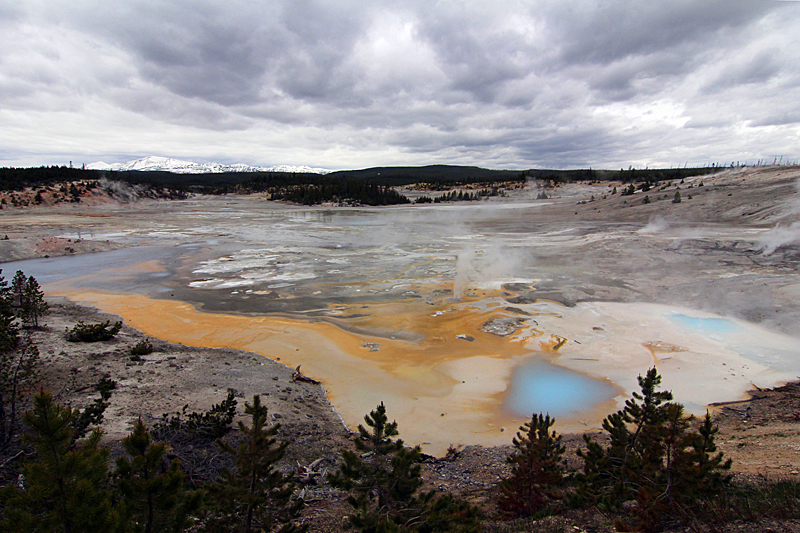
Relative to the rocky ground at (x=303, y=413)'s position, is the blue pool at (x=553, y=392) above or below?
below

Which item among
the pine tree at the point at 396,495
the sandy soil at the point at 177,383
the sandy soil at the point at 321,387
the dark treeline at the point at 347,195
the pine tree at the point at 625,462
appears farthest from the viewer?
the dark treeline at the point at 347,195

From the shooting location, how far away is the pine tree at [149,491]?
2164mm

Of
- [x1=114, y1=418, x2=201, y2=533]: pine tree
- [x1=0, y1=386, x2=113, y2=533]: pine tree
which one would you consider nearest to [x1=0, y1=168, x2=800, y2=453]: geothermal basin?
[x1=114, y1=418, x2=201, y2=533]: pine tree

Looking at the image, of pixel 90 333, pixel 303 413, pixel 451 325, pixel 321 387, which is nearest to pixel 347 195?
pixel 451 325

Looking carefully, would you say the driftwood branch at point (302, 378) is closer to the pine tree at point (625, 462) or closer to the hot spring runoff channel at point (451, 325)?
the hot spring runoff channel at point (451, 325)

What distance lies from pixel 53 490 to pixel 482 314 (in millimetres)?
9731

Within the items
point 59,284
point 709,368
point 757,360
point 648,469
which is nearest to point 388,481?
point 648,469

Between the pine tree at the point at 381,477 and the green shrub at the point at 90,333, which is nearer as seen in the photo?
the pine tree at the point at 381,477

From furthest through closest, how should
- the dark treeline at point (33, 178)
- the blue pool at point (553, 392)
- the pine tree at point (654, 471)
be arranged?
the dark treeline at point (33, 178) < the blue pool at point (553, 392) < the pine tree at point (654, 471)

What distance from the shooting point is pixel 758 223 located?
64.1ft

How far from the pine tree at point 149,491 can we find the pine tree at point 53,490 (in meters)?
0.15

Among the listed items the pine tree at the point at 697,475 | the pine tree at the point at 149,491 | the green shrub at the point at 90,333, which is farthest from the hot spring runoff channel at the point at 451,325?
the pine tree at the point at 149,491

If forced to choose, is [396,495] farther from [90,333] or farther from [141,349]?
[90,333]

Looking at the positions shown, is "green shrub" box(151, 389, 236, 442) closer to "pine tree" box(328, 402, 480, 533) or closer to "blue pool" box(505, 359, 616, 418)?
"pine tree" box(328, 402, 480, 533)
